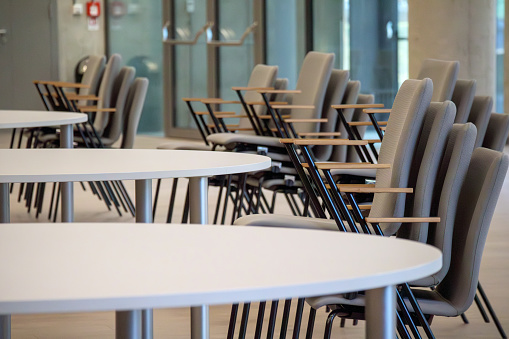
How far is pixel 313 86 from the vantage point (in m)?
4.76

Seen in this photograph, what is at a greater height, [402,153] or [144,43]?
[144,43]

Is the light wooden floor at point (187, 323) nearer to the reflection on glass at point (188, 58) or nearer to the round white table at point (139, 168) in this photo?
the round white table at point (139, 168)

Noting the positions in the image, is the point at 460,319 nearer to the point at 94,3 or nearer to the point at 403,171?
the point at 403,171

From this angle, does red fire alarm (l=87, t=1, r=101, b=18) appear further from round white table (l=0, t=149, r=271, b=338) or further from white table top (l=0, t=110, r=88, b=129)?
round white table (l=0, t=149, r=271, b=338)

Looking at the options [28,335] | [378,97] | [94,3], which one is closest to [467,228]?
[28,335]

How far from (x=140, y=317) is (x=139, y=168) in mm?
522

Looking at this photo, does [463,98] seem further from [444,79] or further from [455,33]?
[455,33]

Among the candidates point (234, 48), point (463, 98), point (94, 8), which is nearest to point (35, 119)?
point (463, 98)

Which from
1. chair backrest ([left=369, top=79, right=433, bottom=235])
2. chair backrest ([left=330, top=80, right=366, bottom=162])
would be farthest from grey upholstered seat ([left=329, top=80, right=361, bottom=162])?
chair backrest ([left=369, top=79, right=433, bottom=235])

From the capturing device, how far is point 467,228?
2424 millimetres

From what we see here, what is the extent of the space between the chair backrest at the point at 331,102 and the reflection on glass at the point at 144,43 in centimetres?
619

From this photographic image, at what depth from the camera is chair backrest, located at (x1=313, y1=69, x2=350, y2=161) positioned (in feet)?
15.1

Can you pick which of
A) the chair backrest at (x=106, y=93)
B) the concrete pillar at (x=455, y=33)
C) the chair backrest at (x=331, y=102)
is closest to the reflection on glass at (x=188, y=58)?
the concrete pillar at (x=455, y=33)

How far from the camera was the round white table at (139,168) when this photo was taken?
7.30 ft
